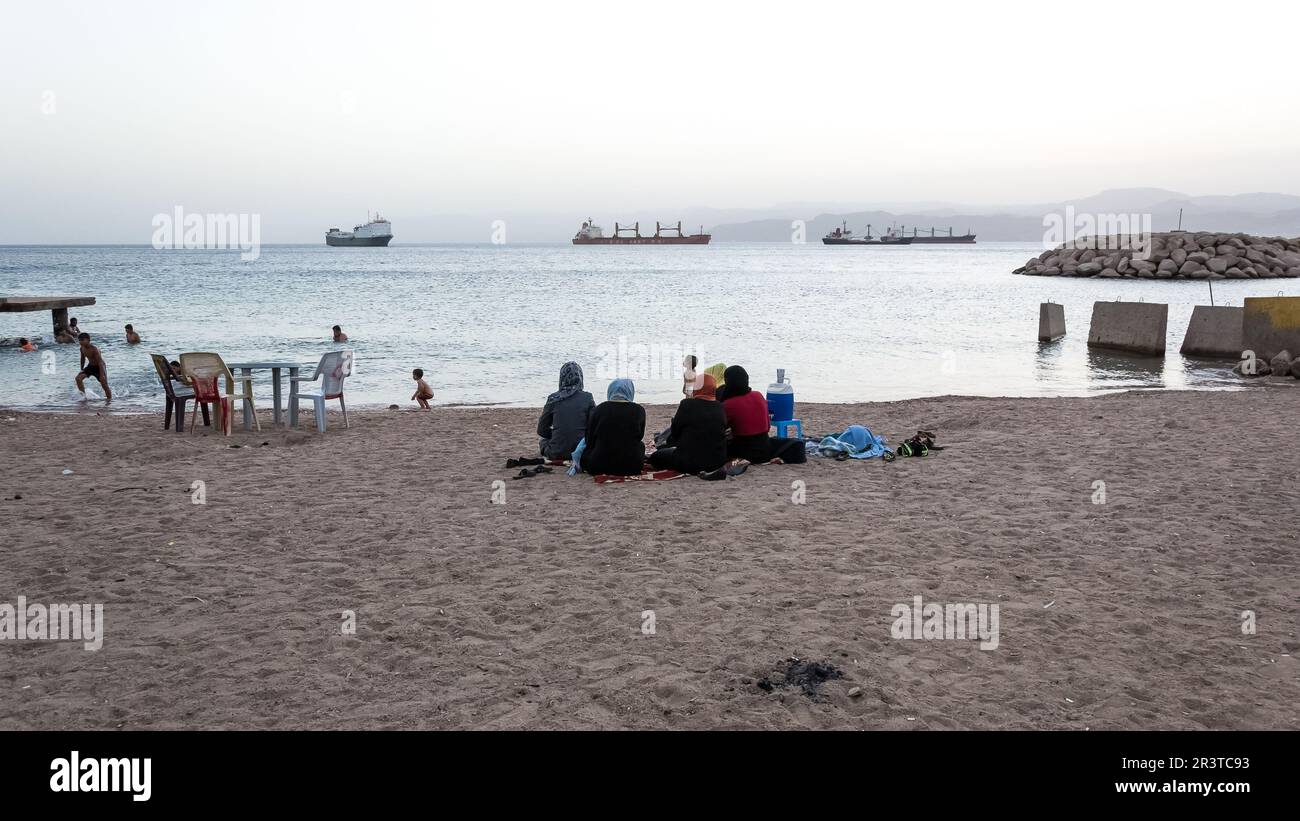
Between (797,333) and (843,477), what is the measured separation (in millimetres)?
21390

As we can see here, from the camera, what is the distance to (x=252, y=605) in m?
5.16

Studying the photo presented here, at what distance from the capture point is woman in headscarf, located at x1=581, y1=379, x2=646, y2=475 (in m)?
8.19

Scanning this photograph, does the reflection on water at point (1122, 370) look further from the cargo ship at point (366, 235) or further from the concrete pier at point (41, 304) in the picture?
the cargo ship at point (366, 235)

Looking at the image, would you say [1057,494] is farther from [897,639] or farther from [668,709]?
[668,709]

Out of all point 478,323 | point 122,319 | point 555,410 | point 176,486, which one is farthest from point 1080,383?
point 122,319

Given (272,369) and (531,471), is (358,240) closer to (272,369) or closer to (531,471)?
(272,369)

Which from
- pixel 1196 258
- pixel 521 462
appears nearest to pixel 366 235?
pixel 1196 258

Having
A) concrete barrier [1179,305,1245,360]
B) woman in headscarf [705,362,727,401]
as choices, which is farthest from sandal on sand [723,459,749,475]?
concrete barrier [1179,305,1245,360]

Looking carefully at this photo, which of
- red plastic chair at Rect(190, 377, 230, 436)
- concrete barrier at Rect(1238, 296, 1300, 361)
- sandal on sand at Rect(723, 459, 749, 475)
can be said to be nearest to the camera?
sandal on sand at Rect(723, 459, 749, 475)

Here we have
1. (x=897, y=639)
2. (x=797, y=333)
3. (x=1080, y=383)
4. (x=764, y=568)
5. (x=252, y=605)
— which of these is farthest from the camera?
(x=797, y=333)

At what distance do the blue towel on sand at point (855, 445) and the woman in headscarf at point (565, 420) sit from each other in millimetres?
2410

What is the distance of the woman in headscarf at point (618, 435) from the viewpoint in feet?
26.9

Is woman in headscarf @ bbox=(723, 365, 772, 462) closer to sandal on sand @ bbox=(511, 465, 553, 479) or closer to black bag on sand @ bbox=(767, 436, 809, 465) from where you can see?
black bag on sand @ bbox=(767, 436, 809, 465)

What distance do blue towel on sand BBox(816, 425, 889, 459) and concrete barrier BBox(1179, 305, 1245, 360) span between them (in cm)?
1447
